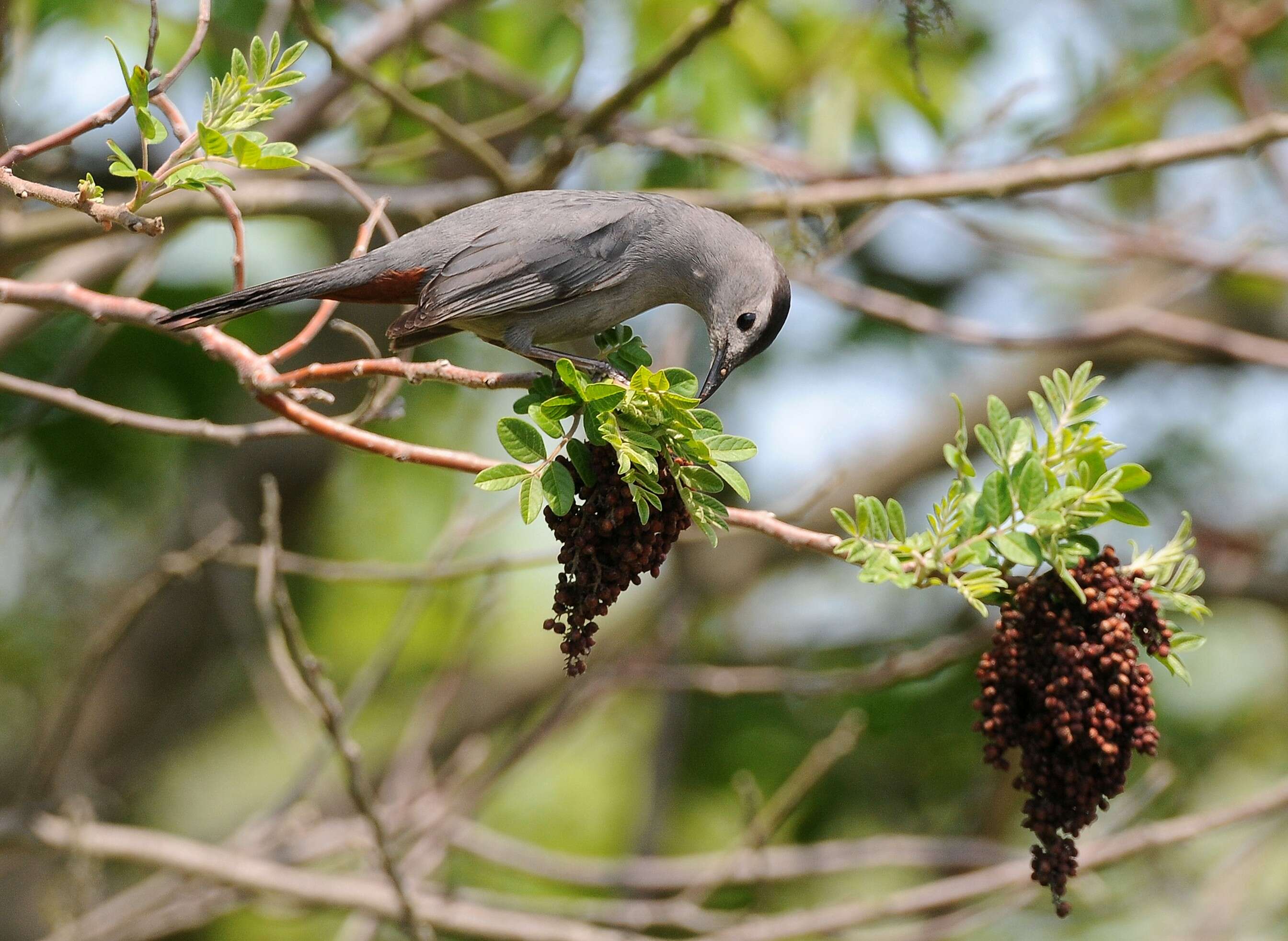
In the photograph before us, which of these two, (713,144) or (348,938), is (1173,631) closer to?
(713,144)

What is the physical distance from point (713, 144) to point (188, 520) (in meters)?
4.11

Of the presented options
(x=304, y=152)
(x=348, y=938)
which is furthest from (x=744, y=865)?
(x=304, y=152)

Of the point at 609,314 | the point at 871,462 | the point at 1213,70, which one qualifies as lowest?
the point at 609,314

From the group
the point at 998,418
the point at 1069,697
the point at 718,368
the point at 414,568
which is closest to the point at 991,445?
the point at 998,418

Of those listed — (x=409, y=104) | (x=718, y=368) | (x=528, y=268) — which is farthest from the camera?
(x=409, y=104)

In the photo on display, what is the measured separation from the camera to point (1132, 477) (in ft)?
8.46

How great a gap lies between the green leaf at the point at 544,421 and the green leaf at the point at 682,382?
0.82ft

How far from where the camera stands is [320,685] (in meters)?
3.69

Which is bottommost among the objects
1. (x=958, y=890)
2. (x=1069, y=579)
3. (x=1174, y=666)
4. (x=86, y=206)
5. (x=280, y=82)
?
(x=958, y=890)

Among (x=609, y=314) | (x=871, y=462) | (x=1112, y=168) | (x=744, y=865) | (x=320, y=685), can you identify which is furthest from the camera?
(x=871, y=462)

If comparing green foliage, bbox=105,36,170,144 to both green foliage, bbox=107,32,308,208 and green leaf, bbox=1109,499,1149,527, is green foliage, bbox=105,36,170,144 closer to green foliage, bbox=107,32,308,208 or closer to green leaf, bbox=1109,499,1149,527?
green foliage, bbox=107,32,308,208

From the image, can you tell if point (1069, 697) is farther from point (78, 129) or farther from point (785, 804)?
point (785, 804)

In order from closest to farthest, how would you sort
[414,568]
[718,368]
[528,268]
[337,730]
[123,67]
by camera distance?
[123,67]
[528,268]
[718,368]
[337,730]
[414,568]

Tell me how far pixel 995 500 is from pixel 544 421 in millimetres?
932
